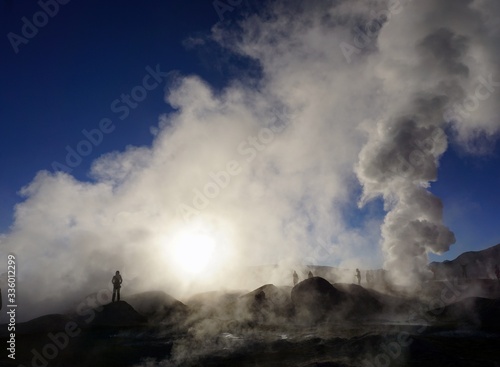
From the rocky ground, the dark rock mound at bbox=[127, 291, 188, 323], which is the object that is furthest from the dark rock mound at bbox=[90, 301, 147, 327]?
the dark rock mound at bbox=[127, 291, 188, 323]

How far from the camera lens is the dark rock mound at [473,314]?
72.9 feet

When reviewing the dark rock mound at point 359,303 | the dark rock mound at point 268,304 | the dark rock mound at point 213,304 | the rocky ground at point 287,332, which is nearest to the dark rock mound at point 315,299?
the rocky ground at point 287,332

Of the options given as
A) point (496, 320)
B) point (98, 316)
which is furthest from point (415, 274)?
point (98, 316)

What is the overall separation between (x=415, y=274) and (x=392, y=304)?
8.61m

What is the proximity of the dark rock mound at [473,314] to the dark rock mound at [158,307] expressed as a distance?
71.0 feet

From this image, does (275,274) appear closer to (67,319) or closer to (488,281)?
(488,281)

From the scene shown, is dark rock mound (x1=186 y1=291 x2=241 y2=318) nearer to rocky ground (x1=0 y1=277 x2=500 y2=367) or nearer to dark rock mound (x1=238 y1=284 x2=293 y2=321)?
rocky ground (x1=0 y1=277 x2=500 y2=367)

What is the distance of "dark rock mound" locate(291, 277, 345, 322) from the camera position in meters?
30.6

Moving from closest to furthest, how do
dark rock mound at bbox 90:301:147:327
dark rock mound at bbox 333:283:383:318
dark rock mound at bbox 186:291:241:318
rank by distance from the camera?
dark rock mound at bbox 90:301:147:327 < dark rock mound at bbox 333:283:383:318 < dark rock mound at bbox 186:291:241:318

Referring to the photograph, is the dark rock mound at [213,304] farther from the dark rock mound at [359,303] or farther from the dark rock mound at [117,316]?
the dark rock mound at [359,303]

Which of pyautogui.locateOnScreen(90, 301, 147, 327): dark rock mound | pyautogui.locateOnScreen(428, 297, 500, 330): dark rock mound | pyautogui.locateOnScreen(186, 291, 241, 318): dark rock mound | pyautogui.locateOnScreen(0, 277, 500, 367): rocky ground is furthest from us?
pyautogui.locateOnScreen(186, 291, 241, 318): dark rock mound

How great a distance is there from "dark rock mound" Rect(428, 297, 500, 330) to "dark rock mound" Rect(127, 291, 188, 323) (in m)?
21.6

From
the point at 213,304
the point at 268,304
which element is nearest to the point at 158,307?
the point at 213,304

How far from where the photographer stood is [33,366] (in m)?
15.8
